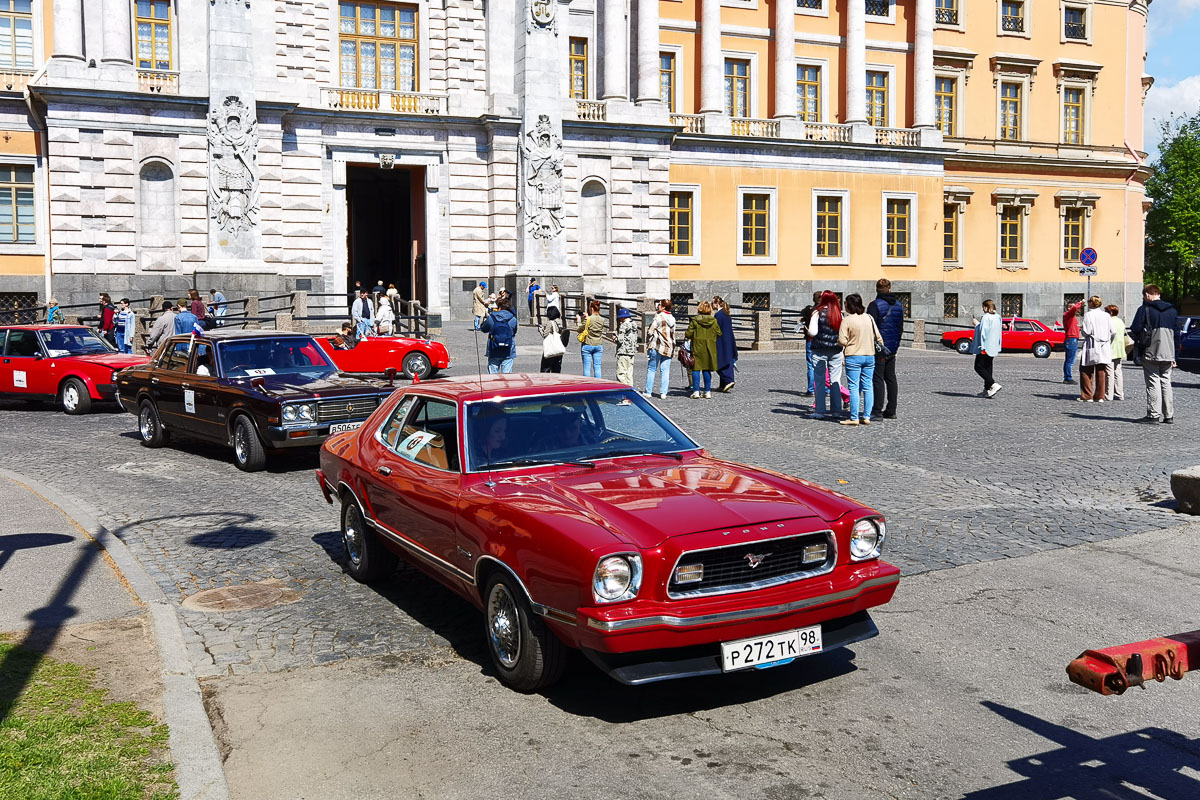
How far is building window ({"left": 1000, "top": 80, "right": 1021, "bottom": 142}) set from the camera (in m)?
52.2

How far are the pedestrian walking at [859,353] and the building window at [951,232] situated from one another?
3604cm

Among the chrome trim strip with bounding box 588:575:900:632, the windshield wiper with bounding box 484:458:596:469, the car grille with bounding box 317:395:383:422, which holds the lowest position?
the chrome trim strip with bounding box 588:575:900:632

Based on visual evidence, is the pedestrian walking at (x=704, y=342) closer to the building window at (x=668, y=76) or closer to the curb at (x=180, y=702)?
the curb at (x=180, y=702)

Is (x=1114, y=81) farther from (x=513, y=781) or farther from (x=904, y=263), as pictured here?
(x=513, y=781)

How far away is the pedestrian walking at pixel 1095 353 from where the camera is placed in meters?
20.1

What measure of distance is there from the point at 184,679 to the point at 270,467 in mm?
8035

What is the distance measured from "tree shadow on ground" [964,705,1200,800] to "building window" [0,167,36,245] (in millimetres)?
38197

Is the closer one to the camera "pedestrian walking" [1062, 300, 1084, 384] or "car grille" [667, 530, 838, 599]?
"car grille" [667, 530, 838, 599]

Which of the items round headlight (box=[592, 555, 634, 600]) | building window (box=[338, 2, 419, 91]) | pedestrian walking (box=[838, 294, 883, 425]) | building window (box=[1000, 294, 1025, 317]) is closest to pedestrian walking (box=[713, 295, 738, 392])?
pedestrian walking (box=[838, 294, 883, 425])

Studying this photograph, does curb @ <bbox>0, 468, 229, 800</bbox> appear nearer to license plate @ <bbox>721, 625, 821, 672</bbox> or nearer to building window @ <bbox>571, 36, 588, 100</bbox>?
license plate @ <bbox>721, 625, 821, 672</bbox>

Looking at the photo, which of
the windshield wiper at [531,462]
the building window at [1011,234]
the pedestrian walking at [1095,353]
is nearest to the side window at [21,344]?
the windshield wiper at [531,462]

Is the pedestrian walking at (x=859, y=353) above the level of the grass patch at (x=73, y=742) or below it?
above

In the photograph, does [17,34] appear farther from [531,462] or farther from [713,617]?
[713,617]

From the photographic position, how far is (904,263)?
4966 centimetres
